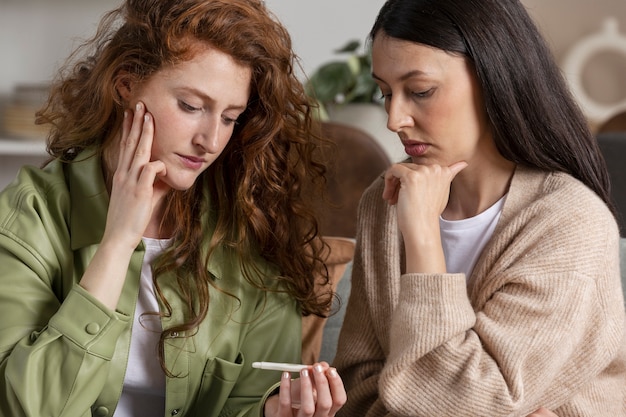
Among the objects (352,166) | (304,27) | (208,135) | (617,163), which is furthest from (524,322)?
(304,27)

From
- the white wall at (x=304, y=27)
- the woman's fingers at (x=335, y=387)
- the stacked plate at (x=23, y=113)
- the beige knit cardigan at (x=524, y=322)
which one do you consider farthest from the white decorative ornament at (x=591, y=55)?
the woman's fingers at (x=335, y=387)

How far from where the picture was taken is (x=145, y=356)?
5.76 feet

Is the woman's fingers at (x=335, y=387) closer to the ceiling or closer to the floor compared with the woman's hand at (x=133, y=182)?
closer to the floor

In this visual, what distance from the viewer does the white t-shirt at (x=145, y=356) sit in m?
1.75

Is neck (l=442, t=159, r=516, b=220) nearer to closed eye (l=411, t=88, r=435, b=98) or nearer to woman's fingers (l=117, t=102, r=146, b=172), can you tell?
closed eye (l=411, t=88, r=435, b=98)

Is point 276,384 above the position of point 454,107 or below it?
below

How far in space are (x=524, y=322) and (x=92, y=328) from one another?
65 centimetres

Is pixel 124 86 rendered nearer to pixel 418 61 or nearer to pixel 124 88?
pixel 124 88

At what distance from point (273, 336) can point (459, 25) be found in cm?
67

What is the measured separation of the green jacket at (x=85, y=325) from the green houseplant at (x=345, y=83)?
1.99 m

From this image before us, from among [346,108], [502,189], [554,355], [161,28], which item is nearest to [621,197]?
[502,189]

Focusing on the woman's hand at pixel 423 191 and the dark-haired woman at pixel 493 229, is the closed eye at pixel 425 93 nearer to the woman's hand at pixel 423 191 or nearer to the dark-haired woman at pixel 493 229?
the dark-haired woman at pixel 493 229

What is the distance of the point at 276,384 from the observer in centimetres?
170

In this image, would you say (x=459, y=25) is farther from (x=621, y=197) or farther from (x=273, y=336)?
(x=621, y=197)
